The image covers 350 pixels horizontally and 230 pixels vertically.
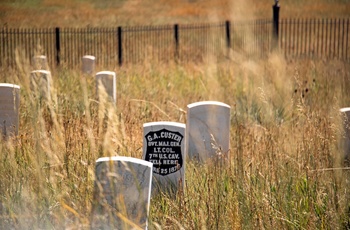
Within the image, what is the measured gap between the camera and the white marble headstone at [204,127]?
20.9 feet

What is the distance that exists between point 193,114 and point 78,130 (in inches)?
44.2

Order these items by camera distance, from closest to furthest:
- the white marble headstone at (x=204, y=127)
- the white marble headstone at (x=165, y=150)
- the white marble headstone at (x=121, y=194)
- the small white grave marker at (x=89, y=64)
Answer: the white marble headstone at (x=121, y=194), the white marble headstone at (x=165, y=150), the white marble headstone at (x=204, y=127), the small white grave marker at (x=89, y=64)

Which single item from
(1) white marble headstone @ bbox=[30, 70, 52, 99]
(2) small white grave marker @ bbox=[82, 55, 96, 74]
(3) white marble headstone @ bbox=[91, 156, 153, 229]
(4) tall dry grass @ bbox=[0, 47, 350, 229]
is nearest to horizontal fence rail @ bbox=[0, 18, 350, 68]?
(2) small white grave marker @ bbox=[82, 55, 96, 74]

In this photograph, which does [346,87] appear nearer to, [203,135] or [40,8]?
[203,135]

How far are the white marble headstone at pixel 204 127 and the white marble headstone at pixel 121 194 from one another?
6.92 ft

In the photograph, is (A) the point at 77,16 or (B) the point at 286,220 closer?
(B) the point at 286,220

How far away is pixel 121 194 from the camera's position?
13.2 ft

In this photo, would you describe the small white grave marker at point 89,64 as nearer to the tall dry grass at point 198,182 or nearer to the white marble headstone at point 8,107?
the tall dry grass at point 198,182

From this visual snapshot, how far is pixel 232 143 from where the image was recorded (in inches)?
290

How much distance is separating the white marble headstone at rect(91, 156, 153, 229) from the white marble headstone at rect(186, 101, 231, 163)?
211cm

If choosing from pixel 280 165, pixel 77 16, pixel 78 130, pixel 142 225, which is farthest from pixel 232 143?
pixel 77 16

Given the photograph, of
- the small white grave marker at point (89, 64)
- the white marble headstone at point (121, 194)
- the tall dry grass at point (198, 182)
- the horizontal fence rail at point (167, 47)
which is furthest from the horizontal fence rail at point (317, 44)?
the white marble headstone at point (121, 194)

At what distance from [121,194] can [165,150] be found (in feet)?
4.63

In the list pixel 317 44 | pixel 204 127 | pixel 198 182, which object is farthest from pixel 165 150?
pixel 317 44
